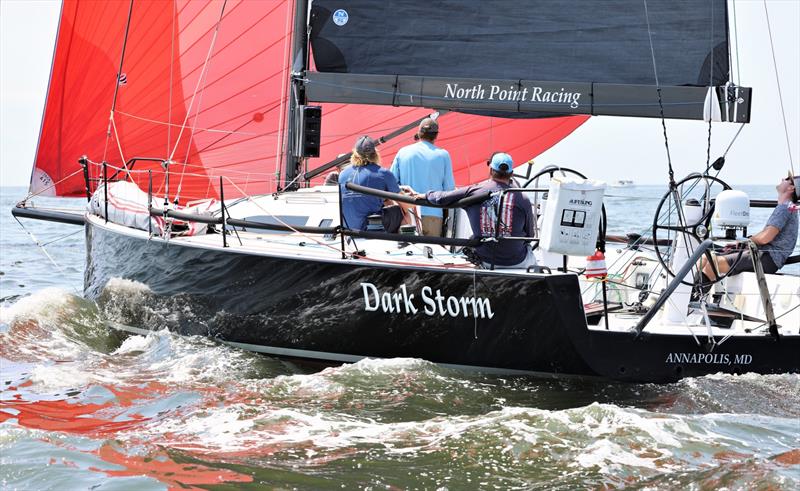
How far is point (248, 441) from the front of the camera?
4.75m

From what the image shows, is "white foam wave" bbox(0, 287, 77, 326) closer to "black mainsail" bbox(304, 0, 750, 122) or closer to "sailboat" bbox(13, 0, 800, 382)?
"sailboat" bbox(13, 0, 800, 382)

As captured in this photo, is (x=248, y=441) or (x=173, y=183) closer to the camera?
(x=248, y=441)

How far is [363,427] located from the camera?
199 inches

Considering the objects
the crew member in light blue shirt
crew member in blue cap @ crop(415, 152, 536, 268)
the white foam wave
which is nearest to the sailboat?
crew member in blue cap @ crop(415, 152, 536, 268)

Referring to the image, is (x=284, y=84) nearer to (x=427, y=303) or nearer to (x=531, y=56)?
(x=531, y=56)

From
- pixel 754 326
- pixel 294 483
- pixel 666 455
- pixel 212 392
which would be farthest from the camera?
pixel 754 326

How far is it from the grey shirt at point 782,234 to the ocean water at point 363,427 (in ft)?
3.97

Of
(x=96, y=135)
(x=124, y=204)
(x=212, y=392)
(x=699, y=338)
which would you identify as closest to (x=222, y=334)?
(x=212, y=392)

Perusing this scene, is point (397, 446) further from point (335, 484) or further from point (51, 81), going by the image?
point (51, 81)

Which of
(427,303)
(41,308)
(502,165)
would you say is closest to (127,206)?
(41,308)

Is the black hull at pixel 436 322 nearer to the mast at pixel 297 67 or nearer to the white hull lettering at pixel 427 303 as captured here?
the white hull lettering at pixel 427 303

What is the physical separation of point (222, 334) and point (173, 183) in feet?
10.7

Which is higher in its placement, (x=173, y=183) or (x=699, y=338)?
(x=173, y=183)

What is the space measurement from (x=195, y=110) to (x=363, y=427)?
5.01m
